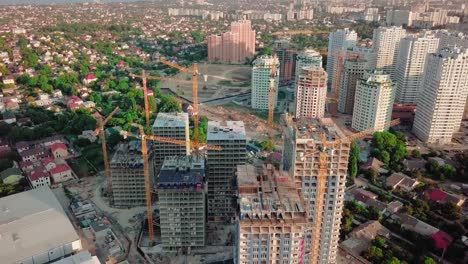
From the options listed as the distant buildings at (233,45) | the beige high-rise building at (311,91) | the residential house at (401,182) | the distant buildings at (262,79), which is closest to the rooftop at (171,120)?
the beige high-rise building at (311,91)

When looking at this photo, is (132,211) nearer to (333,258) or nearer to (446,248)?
(333,258)

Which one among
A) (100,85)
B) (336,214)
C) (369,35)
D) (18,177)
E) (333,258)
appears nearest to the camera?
(336,214)

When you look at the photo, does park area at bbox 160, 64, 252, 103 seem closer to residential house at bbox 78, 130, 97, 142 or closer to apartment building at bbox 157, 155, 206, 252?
residential house at bbox 78, 130, 97, 142

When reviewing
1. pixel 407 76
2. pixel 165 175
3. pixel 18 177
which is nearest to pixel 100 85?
pixel 18 177

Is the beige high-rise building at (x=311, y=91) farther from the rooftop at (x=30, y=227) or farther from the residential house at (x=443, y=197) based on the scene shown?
the rooftop at (x=30, y=227)

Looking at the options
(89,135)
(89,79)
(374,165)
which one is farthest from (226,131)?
(89,79)
